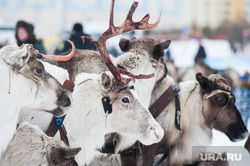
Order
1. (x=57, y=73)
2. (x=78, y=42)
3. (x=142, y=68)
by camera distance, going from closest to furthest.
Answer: (x=57, y=73) < (x=142, y=68) < (x=78, y=42)

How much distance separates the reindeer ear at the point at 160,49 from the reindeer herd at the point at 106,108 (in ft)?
0.03

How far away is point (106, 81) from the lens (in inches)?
107

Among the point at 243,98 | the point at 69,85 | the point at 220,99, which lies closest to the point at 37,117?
the point at 69,85

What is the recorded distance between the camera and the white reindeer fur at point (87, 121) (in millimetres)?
2746

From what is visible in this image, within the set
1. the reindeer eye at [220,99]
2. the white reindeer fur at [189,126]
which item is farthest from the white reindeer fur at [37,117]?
the reindeer eye at [220,99]

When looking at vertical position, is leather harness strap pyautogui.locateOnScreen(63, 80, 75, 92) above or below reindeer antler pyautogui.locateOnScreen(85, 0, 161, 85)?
below

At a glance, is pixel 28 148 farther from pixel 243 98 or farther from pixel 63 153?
pixel 243 98

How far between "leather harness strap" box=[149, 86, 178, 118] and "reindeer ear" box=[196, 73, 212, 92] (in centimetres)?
27

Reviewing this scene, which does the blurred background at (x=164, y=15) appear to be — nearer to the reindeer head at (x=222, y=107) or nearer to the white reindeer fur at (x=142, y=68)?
the reindeer head at (x=222, y=107)

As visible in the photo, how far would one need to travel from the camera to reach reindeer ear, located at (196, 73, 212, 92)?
3.42 m

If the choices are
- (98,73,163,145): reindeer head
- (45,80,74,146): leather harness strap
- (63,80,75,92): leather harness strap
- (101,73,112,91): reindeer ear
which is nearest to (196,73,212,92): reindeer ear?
(98,73,163,145): reindeer head

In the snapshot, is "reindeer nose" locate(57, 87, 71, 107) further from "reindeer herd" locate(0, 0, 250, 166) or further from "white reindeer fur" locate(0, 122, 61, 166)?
"white reindeer fur" locate(0, 122, 61, 166)

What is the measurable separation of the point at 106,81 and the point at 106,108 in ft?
0.74

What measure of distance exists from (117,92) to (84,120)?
366mm
